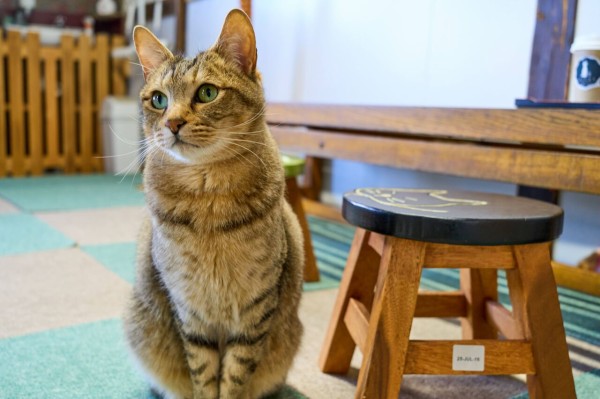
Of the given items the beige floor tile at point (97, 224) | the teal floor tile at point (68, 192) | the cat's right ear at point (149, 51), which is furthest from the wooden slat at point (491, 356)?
the teal floor tile at point (68, 192)

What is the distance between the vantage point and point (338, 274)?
222 centimetres

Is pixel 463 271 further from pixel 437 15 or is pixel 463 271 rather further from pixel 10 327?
pixel 437 15

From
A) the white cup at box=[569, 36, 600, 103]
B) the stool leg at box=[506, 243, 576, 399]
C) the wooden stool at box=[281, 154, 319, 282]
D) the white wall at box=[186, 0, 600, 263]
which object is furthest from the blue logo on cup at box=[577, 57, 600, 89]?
the wooden stool at box=[281, 154, 319, 282]

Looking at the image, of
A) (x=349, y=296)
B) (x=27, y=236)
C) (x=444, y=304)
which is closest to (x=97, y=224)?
(x=27, y=236)

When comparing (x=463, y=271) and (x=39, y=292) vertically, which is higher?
(x=463, y=271)

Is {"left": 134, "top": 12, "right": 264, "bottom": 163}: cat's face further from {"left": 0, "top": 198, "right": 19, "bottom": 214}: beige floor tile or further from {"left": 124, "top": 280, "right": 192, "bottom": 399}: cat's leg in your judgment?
{"left": 0, "top": 198, "right": 19, "bottom": 214}: beige floor tile

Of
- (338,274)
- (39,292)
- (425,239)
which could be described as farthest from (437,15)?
(39,292)

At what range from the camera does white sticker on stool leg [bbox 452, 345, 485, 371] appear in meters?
1.08

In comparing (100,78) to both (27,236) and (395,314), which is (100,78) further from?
(395,314)

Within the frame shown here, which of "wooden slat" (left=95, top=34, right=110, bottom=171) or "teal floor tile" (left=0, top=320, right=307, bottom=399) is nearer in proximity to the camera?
"teal floor tile" (left=0, top=320, right=307, bottom=399)

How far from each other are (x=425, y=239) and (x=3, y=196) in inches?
130

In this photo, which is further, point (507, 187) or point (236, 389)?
point (507, 187)

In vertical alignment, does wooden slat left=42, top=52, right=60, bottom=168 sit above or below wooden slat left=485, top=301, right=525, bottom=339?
above

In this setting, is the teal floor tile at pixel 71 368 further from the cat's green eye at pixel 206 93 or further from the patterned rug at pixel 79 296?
the cat's green eye at pixel 206 93
